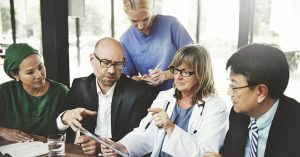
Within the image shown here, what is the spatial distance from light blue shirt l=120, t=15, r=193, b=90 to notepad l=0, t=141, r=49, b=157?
111 cm

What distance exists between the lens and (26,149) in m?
→ 1.59

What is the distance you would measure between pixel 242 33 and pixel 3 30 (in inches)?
112

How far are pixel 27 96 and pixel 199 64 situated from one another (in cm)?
122

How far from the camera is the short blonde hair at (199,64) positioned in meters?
1.77

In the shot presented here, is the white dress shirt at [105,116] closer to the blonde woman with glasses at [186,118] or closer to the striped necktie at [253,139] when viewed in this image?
the blonde woman with glasses at [186,118]

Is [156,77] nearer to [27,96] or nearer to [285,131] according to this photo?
[27,96]

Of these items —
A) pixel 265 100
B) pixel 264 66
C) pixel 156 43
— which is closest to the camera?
pixel 264 66

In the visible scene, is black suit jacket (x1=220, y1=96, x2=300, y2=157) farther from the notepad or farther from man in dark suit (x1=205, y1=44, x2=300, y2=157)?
the notepad

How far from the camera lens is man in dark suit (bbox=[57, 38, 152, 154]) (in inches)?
77.9

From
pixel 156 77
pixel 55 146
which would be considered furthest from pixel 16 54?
pixel 156 77

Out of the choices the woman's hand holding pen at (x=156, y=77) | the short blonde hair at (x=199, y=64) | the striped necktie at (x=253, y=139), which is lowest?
the striped necktie at (x=253, y=139)

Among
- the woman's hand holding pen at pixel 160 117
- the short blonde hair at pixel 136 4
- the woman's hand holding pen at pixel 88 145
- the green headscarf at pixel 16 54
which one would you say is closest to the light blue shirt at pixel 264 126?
Result: the woman's hand holding pen at pixel 160 117

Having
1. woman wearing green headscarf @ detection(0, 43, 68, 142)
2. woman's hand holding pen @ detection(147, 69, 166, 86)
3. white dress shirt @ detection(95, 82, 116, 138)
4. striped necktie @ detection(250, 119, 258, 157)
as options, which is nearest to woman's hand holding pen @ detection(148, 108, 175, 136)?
striped necktie @ detection(250, 119, 258, 157)

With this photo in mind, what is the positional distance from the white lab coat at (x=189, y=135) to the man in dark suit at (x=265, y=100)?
21cm
